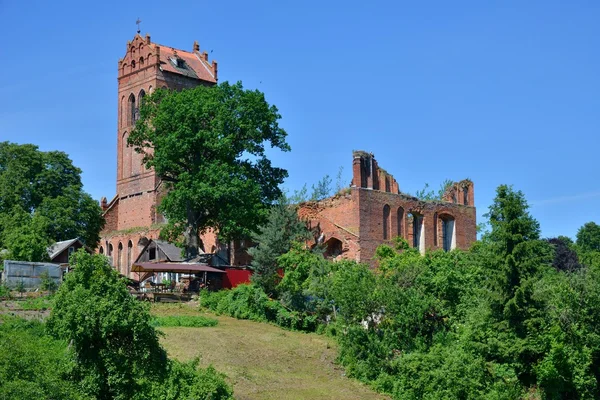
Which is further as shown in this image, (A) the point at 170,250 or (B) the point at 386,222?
(A) the point at 170,250

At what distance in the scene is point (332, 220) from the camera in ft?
139

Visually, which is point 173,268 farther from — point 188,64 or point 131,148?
point 188,64

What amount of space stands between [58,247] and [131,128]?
2397 cm

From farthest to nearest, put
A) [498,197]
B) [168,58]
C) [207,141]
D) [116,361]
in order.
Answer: [168,58]
[207,141]
[498,197]
[116,361]

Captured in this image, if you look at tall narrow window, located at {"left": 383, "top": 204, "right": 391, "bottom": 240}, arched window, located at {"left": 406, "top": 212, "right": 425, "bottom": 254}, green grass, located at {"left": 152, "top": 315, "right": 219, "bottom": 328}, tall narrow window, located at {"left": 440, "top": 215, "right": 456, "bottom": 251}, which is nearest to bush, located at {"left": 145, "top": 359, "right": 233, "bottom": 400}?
green grass, located at {"left": 152, "top": 315, "right": 219, "bottom": 328}

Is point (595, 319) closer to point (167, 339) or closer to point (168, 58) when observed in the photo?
point (167, 339)

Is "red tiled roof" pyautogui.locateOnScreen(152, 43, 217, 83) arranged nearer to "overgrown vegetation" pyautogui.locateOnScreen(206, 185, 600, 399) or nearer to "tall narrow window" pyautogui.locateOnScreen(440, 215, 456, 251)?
"tall narrow window" pyautogui.locateOnScreen(440, 215, 456, 251)

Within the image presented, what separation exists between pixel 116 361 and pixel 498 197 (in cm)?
1542

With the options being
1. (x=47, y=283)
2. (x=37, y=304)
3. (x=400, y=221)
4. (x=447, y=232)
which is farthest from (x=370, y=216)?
(x=37, y=304)

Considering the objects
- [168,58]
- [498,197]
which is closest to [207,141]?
[498,197]

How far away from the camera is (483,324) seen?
28.9 metres

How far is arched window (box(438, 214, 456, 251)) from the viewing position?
45844 mm

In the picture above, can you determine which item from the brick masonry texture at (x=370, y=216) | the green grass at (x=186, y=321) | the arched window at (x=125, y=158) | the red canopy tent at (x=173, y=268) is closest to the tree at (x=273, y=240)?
the red canopy tent at (x=173, y=268)

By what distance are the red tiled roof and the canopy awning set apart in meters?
30.6
